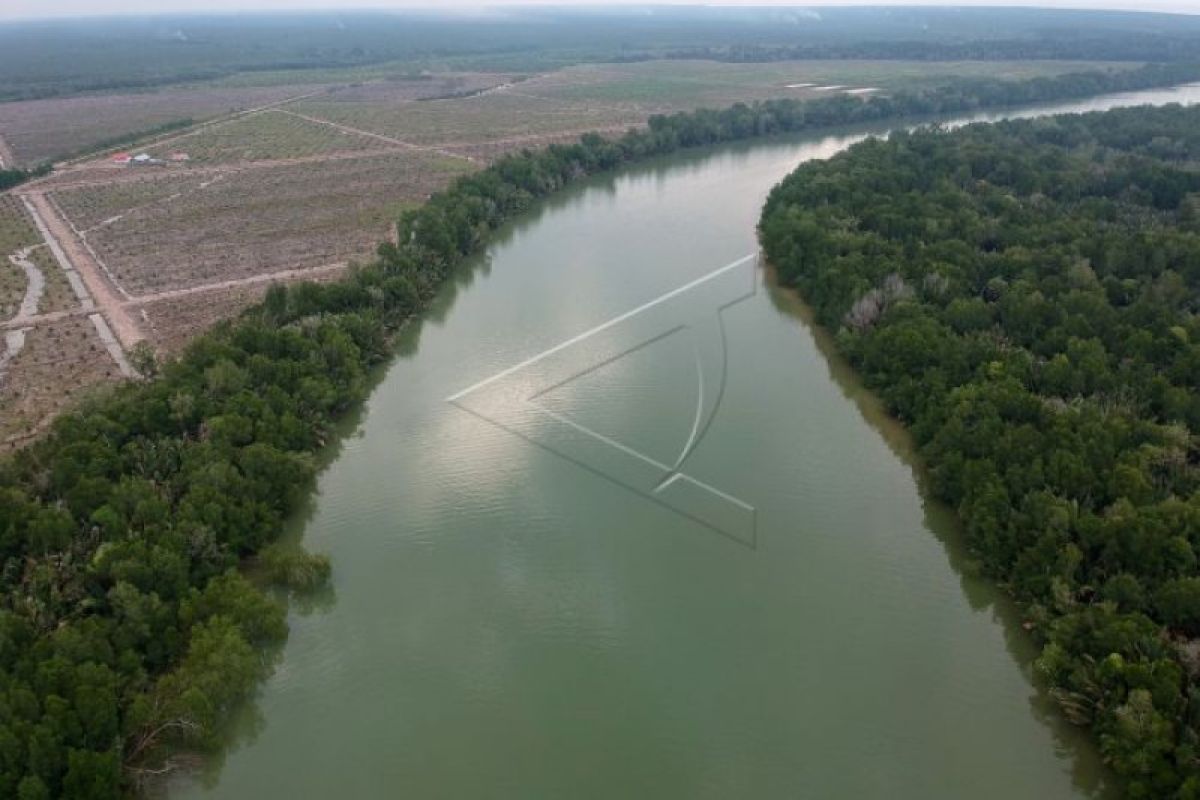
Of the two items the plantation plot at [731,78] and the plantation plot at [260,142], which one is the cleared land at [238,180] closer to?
the plantation plot at [260,142]

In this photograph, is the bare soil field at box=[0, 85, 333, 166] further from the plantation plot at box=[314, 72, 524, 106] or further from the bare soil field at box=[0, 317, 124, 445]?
the bare soil field at box=[0, 317, 124, 445]

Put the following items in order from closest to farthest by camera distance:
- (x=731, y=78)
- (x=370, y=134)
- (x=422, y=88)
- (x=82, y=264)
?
(x=82, y=264), (x=370, y=134), (x=422, y=88), (x=731, y=78)

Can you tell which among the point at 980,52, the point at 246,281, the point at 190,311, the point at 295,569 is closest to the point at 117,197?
the point at 246,281

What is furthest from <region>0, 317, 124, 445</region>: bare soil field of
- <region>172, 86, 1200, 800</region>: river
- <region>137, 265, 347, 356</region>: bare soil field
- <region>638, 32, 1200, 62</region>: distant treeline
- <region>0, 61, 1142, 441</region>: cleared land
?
<region>638, 32, 1200, 62</region>: distant treeline

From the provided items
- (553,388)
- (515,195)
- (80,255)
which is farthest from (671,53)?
(553,388)

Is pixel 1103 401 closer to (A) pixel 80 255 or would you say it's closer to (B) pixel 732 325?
(B) pixel 732 325

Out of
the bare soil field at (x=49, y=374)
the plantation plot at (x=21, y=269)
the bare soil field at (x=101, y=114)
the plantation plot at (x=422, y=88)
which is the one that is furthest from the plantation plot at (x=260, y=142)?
the bare soil field at (x=49, y=374)

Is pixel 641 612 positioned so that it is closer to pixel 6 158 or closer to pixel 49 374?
pixel 49 374
